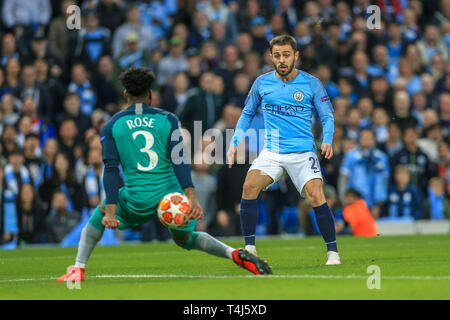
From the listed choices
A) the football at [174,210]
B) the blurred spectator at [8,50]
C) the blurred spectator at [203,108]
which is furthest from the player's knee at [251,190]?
the blurred spectator at [8,50]

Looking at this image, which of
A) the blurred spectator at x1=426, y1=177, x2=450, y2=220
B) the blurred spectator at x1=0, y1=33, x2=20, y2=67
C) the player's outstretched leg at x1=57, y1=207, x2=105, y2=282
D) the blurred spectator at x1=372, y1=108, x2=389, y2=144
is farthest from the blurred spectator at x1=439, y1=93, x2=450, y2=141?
the player's outstretched leg at x1=57, y1=207, x2=105, y2=282

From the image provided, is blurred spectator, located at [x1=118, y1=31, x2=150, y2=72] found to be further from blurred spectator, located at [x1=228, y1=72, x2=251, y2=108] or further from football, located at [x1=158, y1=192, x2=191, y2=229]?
football, located at [x1=158, y1=192, x2=191, y2=229]

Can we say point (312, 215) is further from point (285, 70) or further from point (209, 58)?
point (285, 70)

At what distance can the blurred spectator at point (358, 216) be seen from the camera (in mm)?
16062

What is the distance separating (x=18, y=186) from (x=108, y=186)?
8176 mm

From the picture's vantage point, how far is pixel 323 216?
9.78 m

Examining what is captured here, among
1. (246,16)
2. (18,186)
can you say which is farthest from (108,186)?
(246,16)

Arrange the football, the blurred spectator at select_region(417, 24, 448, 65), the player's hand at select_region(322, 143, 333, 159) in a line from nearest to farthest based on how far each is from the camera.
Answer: the football, the player's hand at select_region(322, 143, 333, 159), the blurred spectator at select_region(417, 24, 448, 65)

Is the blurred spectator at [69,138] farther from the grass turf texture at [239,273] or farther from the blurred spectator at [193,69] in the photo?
the grass turf texture at [239,273]

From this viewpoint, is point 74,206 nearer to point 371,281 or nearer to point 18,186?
point 18,186

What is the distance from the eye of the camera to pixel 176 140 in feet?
26.7

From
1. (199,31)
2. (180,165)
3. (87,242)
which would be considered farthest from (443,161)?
(87,242)

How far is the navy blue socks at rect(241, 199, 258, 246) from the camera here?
9.93 meters

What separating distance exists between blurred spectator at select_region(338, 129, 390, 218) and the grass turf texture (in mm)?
2674
